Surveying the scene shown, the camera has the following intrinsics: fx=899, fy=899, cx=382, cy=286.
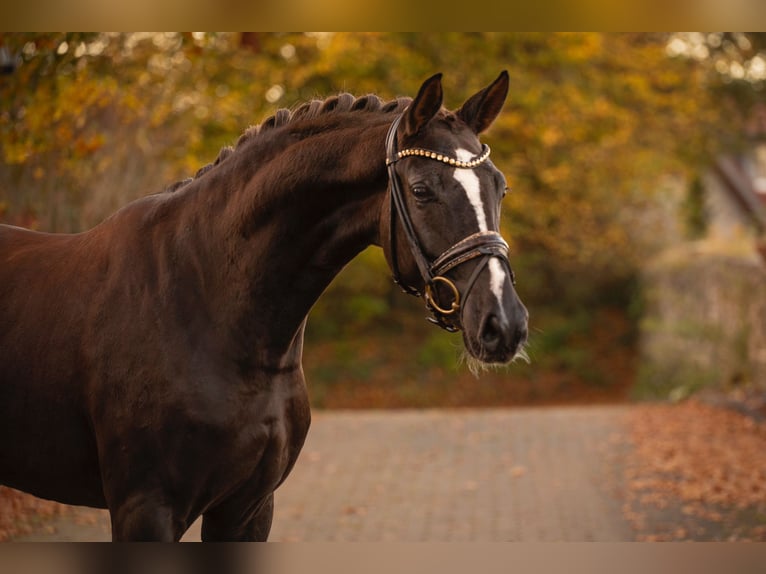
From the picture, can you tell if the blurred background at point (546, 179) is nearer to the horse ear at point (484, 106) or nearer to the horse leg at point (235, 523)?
the horse leg at point (235, 523)

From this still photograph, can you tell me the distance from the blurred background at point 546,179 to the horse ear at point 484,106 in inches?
169

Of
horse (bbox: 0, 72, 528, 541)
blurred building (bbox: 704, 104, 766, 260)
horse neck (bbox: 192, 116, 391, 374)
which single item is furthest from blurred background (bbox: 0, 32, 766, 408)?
horse neck (bbox: 192, 116, 391, 374)

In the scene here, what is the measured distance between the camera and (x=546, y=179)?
52.5 ft

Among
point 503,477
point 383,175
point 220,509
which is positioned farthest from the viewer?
point 503,477

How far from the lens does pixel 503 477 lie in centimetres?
858

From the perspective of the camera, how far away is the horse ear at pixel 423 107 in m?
2.28

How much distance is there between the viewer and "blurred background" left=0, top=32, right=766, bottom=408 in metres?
7.97

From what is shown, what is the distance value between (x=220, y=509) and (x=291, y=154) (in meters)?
1.08

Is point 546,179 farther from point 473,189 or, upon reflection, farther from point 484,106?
point 473,189

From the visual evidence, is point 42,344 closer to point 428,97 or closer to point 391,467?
point 428,97

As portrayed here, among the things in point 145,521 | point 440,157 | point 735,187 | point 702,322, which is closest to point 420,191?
point 440,157

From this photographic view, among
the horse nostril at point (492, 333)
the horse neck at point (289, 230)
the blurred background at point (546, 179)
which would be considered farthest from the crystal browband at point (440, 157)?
the blurred background at point (546, 179)

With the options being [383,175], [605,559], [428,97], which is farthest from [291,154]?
[605,559]

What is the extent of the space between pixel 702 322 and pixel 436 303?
12375 millimetres
